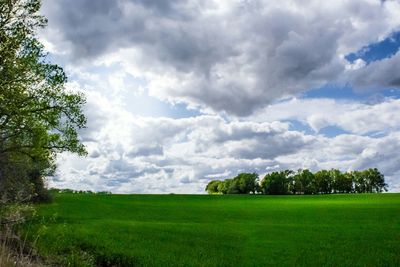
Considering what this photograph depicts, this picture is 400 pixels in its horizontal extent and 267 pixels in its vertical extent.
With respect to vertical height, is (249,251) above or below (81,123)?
below

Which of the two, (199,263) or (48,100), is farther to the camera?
(48,100)

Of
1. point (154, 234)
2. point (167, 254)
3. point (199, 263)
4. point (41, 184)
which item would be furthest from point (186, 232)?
point (41, 184)

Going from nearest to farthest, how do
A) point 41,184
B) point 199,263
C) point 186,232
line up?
point 199,263 < point 186,232 < point 41,184

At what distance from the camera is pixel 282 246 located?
1216 inches

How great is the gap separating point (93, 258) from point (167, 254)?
13.6 feet

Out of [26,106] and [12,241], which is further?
[26,106]

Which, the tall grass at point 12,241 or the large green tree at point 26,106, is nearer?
the tall grass at point 12,241

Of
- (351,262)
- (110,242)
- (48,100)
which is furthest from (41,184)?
(351,262)

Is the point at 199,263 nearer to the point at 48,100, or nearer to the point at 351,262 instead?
the point at 351,262

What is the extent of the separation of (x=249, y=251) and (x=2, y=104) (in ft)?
57.2

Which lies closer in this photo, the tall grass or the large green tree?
the tall grass

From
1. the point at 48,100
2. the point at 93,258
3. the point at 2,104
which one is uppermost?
the point at 48,100

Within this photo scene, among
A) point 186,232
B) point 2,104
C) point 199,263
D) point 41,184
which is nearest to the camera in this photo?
point 199,263

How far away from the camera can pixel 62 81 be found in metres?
36.3
